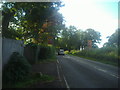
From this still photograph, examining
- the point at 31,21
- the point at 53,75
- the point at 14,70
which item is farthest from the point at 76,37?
the point at 14,70

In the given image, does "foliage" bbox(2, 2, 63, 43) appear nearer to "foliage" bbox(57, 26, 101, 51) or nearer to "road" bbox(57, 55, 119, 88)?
"road" bbox(57, 55, 119, 88)

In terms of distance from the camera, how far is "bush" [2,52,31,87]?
20.4ft

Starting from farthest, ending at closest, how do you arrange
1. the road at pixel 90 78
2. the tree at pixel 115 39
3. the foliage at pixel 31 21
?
the tree at pixel 115 39
the foliage at pixel 31 21
the road at pixel 90 78

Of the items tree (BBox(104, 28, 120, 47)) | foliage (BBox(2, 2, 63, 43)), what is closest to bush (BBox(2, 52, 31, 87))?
foliage (BBox(2, 2, 63, 43))

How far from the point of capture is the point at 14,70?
6.55 metres

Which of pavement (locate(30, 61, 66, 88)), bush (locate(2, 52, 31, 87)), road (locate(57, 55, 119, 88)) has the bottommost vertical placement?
road (locate(57, 55, 119, 88))

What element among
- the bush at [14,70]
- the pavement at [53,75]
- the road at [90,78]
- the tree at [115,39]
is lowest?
the road at [90,78]

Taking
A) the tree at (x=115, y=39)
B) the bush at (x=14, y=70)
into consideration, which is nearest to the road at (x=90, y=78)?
the bush at (x=14, y=70)

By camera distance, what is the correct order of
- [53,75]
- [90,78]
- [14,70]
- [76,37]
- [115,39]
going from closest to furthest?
[14,70], [90,78], [53,75], [115,39], [76,37]

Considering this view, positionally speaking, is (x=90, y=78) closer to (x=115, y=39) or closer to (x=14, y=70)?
(x=14, y=70)

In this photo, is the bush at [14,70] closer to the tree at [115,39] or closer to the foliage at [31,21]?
the foliage at [31,21]

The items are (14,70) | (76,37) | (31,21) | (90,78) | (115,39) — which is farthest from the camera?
(76,37)

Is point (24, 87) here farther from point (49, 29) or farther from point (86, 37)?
point (86, 37)

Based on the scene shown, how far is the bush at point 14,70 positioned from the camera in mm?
6225
